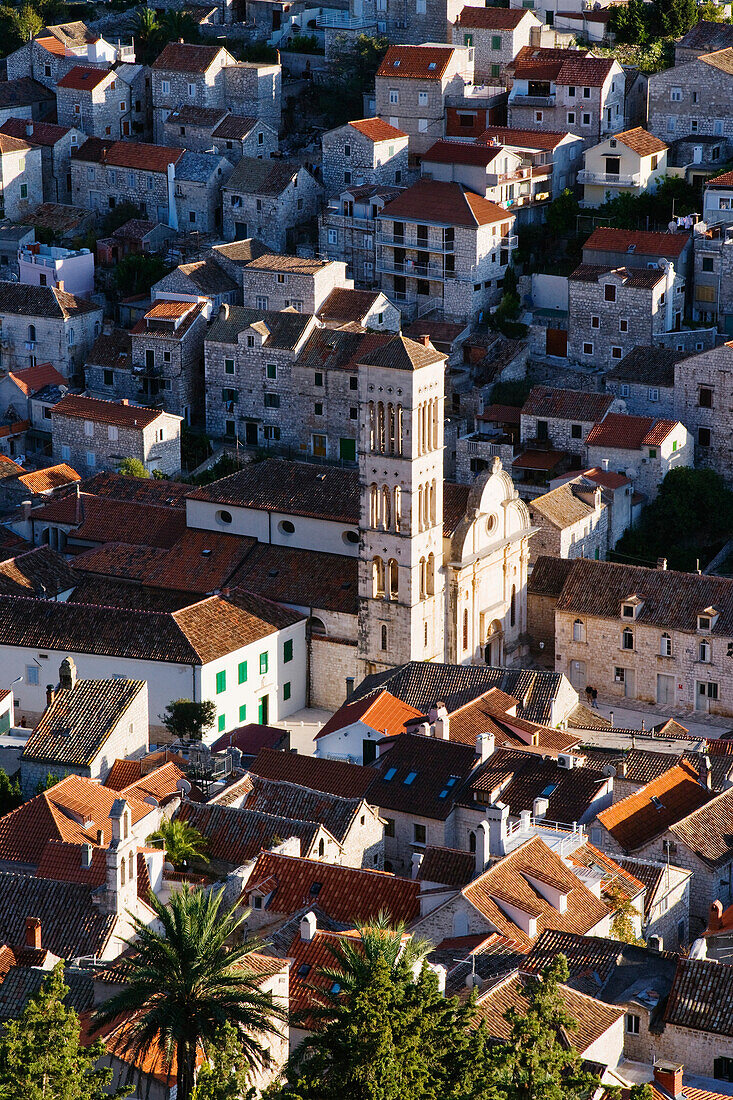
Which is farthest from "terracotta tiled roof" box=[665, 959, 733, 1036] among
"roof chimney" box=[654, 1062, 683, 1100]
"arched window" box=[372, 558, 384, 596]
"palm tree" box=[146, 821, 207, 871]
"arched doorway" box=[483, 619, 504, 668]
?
"arched doorway" box=[483, 619, 504, 668]

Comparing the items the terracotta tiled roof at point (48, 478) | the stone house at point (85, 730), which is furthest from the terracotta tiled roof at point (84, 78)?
the stone house at point (85, 730)

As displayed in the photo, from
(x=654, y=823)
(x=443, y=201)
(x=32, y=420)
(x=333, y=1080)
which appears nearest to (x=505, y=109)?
(x=443, y=201)

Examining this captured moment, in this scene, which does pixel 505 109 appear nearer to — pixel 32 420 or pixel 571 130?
pixel 571 130

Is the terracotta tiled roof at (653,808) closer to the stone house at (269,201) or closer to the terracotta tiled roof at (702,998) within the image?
the terracotta tiled roof at (702,998)

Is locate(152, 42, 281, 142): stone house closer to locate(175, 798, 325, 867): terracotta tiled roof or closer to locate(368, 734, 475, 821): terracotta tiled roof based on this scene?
locate(368, 734, 475, 821): terracotta tiled roof

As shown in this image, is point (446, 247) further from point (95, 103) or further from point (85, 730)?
point (85, 730)

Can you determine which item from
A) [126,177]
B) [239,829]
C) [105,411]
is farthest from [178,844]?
[126,177]

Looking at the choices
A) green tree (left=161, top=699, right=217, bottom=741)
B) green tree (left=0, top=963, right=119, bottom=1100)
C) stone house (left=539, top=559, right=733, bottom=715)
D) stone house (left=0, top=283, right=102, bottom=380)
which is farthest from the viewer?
stone house (left=0, top=283, right=102, bottom=380)
